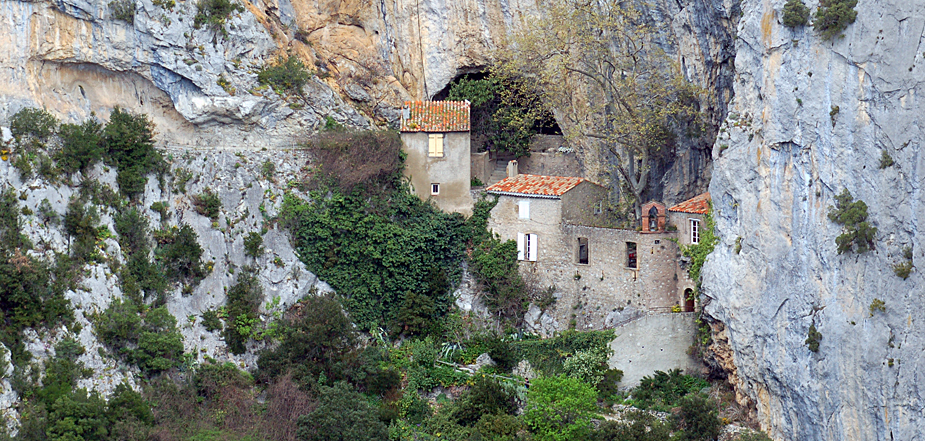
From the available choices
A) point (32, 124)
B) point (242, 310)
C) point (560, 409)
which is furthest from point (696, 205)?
point (32, 124)

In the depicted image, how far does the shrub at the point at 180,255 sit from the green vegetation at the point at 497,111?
37.2ft

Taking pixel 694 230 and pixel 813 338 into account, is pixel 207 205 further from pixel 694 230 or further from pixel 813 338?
pixel 813 338

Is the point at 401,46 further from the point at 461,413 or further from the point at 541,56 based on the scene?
the point at 461,413

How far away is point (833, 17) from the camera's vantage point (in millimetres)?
30469

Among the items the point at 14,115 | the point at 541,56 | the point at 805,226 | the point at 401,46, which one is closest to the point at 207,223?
the point at 14,115

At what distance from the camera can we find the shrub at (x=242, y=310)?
121 ft

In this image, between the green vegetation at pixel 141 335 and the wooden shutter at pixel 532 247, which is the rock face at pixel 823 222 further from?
the green vegetation at pixel 141 335

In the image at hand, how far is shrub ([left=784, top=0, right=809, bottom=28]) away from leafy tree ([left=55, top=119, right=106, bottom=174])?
72.7ft

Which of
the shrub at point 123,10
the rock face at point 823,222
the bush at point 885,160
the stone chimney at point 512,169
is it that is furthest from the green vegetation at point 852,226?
the shrub at point 123,10

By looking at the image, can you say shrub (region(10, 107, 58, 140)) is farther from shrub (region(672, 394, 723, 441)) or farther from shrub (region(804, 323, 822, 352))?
shrub (region(804, 323, 822, 352))

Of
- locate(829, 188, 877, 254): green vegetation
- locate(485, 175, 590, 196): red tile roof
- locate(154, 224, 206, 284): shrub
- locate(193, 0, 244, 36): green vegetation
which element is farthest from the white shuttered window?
locate(829, 188, 877, 254): green vegetation

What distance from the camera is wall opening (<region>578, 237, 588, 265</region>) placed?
38062 mm

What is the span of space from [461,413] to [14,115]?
17.3 metres

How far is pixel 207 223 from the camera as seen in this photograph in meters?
38.3
